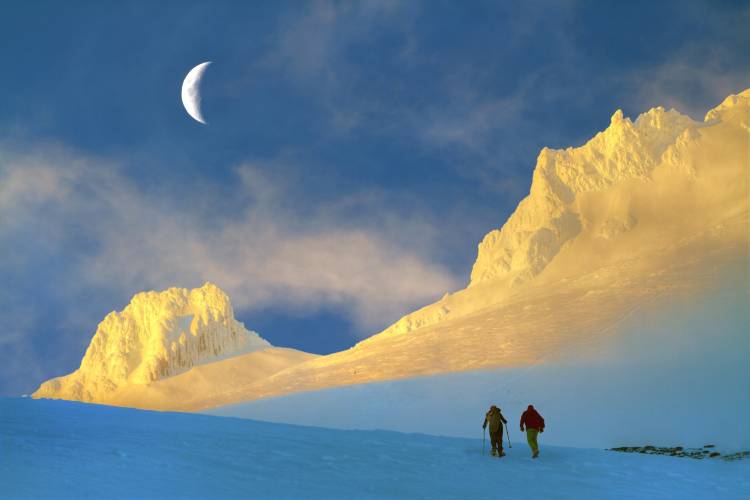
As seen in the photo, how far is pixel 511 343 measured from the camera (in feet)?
244

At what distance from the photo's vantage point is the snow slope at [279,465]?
13.6 m

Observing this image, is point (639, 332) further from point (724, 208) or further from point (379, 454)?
point (379, 454)

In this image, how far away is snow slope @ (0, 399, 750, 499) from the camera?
1364 centimetres

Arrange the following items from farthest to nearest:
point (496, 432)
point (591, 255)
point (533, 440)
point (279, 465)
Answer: point (591, 255)
point (533, 440)
point (496, 432)
point (279, 465)

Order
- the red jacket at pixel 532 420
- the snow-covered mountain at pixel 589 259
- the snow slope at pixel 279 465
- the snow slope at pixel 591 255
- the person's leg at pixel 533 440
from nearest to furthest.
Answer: the snow slope at pixel 279 465 → the person's leg at pixel 533 440 → the red jacket at pixel 532 420 → the snow-covered mountain at pixel 589 259 → the snow slope at pixel 591 255

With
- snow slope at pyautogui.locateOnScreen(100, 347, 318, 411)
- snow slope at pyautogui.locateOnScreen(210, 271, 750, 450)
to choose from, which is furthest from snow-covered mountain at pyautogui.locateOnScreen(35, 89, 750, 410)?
snow slope at pyautogui.locateOnScreen(100, 347, 318, 411)

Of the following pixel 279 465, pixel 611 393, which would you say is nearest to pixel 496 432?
pixel 279 465

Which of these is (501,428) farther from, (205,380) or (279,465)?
(205,380)

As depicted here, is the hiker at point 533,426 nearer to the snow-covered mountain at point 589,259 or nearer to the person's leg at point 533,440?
the person's leg at point 533,440

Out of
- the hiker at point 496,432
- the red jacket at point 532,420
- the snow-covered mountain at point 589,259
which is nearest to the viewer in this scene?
the hiker at point 496,432

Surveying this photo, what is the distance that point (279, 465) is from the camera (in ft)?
54.0

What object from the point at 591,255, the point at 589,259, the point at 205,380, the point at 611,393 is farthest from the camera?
the point at 205,380

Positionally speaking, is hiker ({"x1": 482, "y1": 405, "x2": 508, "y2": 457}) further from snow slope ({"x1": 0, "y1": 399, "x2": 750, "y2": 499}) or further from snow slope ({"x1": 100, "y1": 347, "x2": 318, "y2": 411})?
snow slope ({"x1": 100, "y1": 347, "x2": 318, "y2": 411})

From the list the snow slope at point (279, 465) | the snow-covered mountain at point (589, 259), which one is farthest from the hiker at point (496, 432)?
the snow-covered mountain at point (589, 259)
